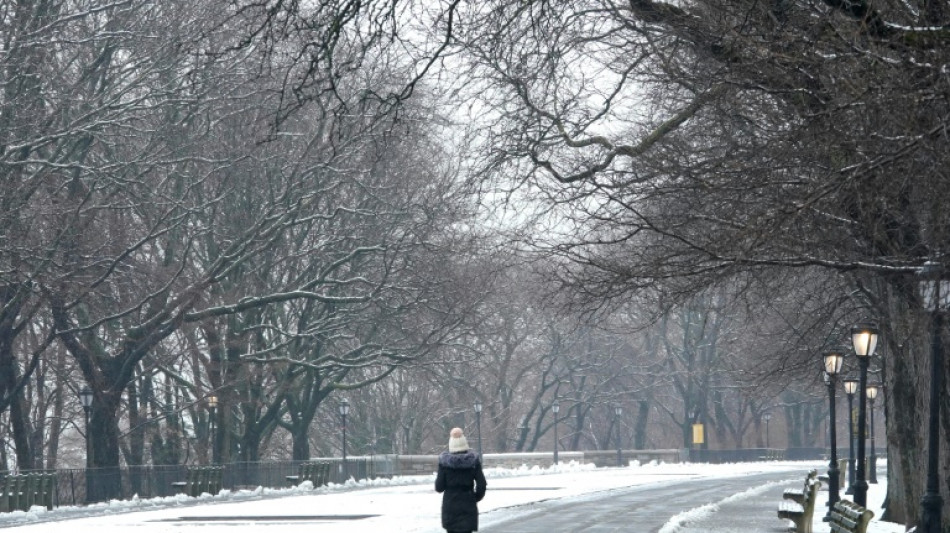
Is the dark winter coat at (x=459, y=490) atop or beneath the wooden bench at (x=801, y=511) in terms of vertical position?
atop

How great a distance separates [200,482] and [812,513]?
29308 mm

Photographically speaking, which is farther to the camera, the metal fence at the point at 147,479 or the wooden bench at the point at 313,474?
the wooden bench at the point at 313,474

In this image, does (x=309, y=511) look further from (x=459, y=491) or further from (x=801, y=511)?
(x=459, y=491)

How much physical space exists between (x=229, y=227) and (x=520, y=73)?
3217 cm

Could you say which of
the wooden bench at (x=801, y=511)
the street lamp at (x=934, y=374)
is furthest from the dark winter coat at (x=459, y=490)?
the wooden bench at (x=801, y=511)

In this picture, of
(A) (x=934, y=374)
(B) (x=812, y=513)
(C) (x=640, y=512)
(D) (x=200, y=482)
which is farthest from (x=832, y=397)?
(D) (x=200, y=482)

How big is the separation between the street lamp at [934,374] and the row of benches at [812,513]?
666 millimetres

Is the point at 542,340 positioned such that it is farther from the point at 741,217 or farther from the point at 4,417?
the point at 741,217

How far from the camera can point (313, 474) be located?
6112 cm

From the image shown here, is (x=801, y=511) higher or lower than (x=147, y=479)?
lower

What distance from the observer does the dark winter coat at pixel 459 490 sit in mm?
18453

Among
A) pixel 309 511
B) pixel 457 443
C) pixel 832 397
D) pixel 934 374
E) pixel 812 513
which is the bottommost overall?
pixel 309 511

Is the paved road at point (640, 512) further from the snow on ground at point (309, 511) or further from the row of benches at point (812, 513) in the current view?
the row of benches at point (812, 513)

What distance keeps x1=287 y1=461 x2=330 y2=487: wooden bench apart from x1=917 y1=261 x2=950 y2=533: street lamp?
42.7 meters
